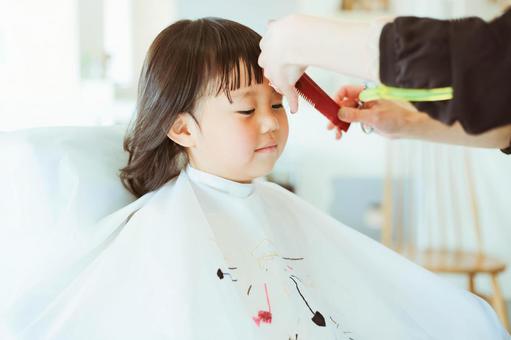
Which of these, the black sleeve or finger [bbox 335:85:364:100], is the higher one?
the black sleeve

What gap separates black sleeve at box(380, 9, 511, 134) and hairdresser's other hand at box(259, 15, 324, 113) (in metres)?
0.12

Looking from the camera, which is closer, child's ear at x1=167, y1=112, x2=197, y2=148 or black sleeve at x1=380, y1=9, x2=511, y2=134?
black sleeve at x1=380, y1=9, x2=511, y2=134

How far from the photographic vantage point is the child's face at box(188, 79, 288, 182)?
1.17m

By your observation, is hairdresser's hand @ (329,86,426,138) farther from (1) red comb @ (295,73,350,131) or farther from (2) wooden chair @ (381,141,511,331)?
(2) wooden chair @ (381,141,511,331)

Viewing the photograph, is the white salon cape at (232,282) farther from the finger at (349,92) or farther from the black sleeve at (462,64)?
the black sleeve at (462,64)

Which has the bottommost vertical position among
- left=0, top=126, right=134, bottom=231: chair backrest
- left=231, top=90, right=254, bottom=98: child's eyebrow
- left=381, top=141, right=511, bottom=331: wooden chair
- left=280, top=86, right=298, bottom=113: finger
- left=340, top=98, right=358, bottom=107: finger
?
left=381, top=141, right=511, bottom=331: wooden chair

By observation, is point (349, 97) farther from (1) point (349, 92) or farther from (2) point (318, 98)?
(2) point (318, 98)

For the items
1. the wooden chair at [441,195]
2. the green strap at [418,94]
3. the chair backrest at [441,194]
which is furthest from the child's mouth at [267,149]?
the chair backrest at [441,194]

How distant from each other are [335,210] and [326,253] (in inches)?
104

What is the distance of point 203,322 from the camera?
1.02 meters

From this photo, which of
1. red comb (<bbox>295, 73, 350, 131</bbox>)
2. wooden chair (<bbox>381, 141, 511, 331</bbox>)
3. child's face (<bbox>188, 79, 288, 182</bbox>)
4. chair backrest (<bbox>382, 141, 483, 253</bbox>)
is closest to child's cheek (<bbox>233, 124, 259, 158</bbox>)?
child's face (<bbox>188, 79, 288, 182</bbox>)

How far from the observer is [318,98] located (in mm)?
1113

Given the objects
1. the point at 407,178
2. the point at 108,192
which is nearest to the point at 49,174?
the point at 108,192

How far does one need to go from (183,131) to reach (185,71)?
0.40ft
